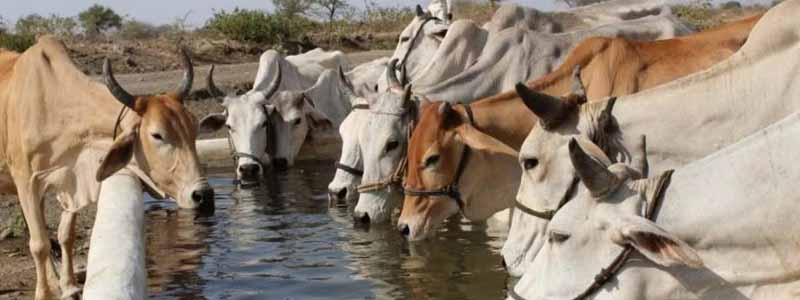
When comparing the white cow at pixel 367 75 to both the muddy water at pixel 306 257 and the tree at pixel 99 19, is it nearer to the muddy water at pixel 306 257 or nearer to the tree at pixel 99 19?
the muddy water at pixel 306 257

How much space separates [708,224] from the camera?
3.94 m

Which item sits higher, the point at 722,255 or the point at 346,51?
the point at 722,255

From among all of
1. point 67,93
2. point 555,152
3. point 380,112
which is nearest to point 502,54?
point 380,112

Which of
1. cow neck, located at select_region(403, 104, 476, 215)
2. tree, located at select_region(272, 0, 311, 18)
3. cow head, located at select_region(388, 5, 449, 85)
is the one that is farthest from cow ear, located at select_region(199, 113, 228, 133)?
tree, located at select_region(272, 0, 311, 18)

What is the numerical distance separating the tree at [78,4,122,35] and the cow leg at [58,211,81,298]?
27.9 meters

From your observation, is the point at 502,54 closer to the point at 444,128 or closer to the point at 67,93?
the point at 444,128

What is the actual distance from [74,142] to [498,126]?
7.79 ft

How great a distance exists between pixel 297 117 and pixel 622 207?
8049 millimetres

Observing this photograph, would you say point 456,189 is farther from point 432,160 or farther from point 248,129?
point 248,129

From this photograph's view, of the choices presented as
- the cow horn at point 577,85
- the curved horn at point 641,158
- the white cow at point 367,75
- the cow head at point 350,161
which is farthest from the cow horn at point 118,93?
the white cow at point 367,75

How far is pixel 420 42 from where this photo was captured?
35.5 feet

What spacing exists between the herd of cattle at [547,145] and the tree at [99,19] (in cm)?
2480

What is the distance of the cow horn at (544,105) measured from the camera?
5.50m

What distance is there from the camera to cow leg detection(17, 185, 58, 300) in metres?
7.24
